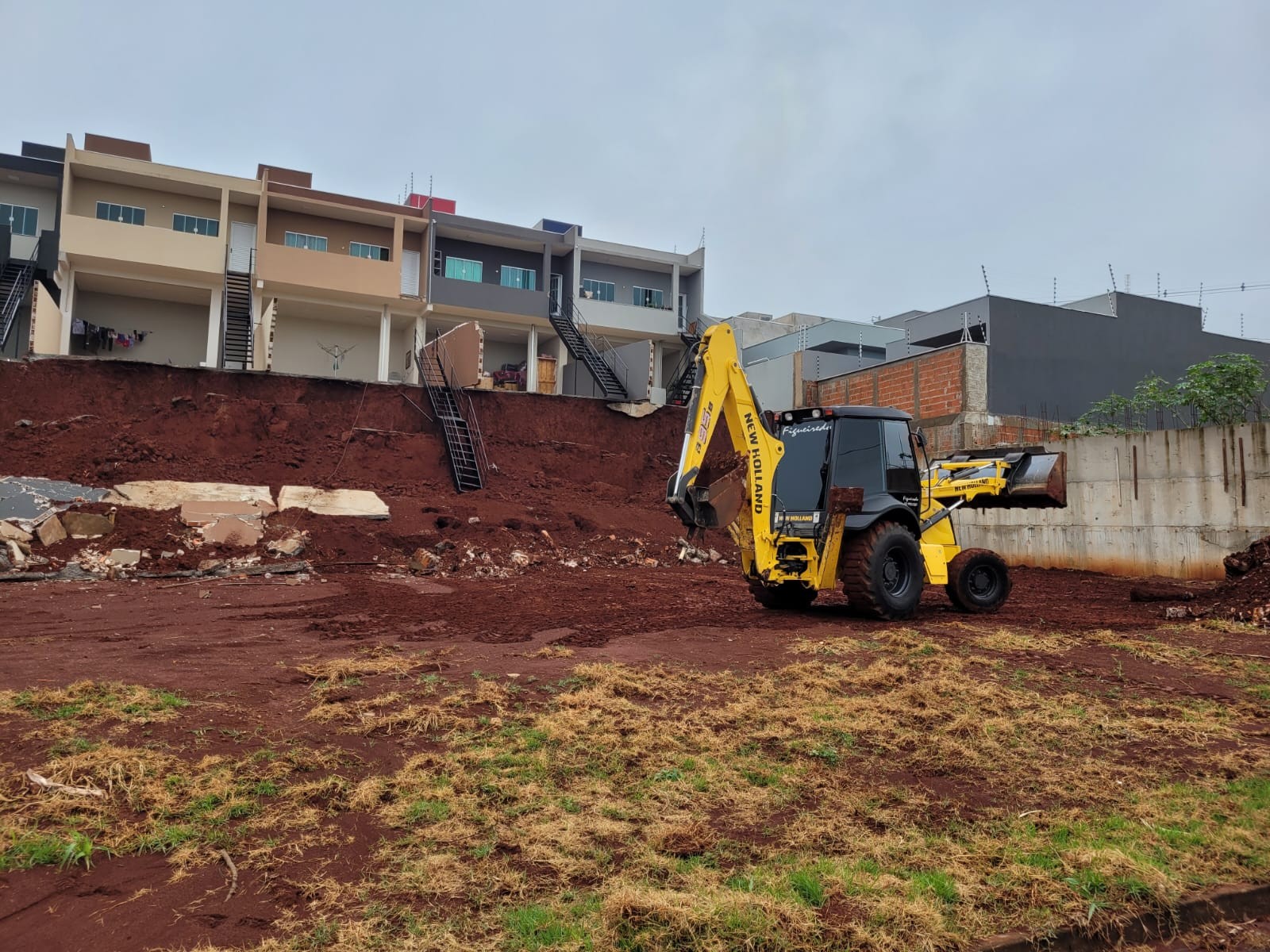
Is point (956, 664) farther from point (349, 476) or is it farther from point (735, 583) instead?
point (349, 476)

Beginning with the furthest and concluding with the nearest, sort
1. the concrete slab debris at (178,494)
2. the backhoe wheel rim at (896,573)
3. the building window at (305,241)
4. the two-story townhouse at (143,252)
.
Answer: the building window at (305,241) < the two-story townhouse at (143,252) < the concrete slab debris at (178,494) < the backhoe wheel rim at (896,573)

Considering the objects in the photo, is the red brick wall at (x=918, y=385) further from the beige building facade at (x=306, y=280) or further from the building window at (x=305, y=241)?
the building window at (x=305, y=241)

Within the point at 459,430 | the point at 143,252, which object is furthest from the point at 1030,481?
the point at 143,252

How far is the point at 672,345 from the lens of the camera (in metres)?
38.1

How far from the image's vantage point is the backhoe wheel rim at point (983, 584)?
12078 mm

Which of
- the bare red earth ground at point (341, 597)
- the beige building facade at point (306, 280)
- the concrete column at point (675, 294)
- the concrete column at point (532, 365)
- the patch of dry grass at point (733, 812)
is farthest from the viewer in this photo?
the concrete column at point (675, 294)

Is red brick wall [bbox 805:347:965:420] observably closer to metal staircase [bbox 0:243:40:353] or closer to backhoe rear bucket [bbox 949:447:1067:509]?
backhoe rear bucket [bbox 949:447:1067:509]

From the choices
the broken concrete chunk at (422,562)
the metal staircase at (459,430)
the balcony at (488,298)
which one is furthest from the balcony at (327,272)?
the broken concrete chunk at (422,562)

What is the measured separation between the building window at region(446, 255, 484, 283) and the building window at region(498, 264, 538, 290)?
93cm

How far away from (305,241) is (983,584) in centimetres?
2784

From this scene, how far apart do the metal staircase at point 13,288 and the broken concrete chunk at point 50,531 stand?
11847 millimetres

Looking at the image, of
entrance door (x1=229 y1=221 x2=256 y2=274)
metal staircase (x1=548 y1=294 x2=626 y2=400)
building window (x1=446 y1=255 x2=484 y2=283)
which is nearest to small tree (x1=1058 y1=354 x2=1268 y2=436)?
metal staircase (x1=548 y1=294 x2=626 y2=400)

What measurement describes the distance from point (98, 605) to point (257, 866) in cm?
993

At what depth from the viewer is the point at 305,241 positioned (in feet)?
103
